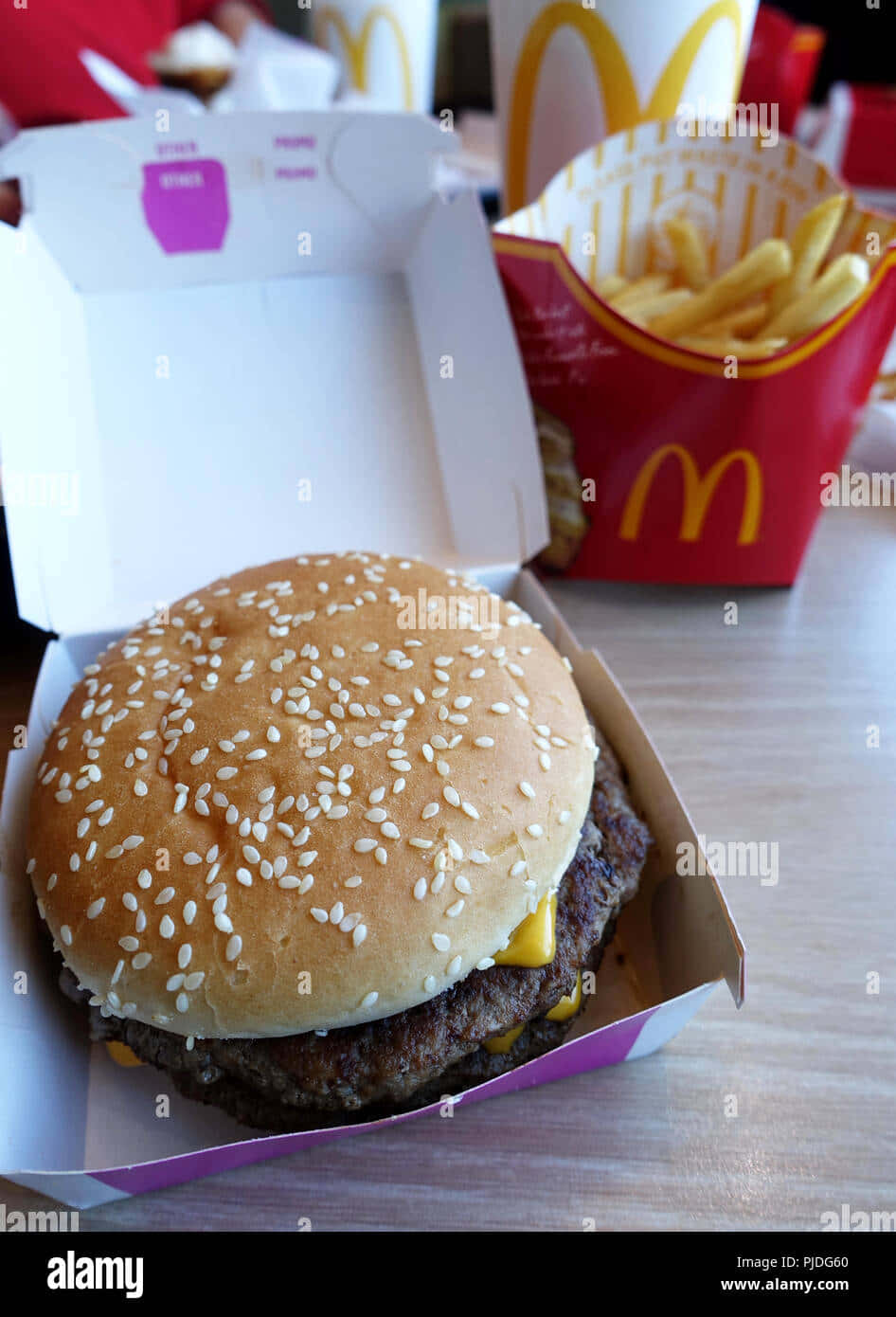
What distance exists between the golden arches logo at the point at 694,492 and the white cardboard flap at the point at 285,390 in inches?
10.9

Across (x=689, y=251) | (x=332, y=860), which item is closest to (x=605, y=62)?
(x=689, y=251)

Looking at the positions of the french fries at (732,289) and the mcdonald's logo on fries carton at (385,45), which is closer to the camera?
the french fries at (732,289)

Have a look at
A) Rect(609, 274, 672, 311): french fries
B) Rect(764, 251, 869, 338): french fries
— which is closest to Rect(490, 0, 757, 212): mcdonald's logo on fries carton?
Rect(609, 274, 672, 311): french fries

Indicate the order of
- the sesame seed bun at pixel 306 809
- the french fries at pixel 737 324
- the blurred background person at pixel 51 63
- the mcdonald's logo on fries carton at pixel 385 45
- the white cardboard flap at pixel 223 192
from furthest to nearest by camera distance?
1. the mcdonald's logo on fries carton at pixel 385 45
2. the blurred background person at pixel 51 63
3. the french fries at pixel 737 324
4. the white cardboard flap at pixel 223 192
5. the sesame seed bun at pixel 306 809

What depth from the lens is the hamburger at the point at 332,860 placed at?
1032 mm

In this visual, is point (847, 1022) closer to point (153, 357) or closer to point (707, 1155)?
point (707, 1155)

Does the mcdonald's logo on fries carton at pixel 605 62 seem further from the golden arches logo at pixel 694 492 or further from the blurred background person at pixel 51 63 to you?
the blurred background person at pixel 51 63

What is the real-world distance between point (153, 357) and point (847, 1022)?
74.5 inches

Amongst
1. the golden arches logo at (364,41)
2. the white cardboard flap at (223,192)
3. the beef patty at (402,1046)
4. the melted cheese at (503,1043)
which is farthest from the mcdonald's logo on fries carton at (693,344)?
the golden arches logo at (364,41)

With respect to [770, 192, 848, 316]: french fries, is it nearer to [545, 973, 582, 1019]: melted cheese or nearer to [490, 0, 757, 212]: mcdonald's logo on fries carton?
[490, 0, 757, 212]: mcdonald's logo on fries carton

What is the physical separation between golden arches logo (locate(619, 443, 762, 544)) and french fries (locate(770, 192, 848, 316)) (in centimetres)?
36

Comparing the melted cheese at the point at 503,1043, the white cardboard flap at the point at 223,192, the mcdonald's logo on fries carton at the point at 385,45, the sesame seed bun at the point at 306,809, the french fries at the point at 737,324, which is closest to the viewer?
the sesame seed bun at the point at 306,809

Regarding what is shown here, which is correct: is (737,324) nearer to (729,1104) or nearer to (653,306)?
(653,306)
